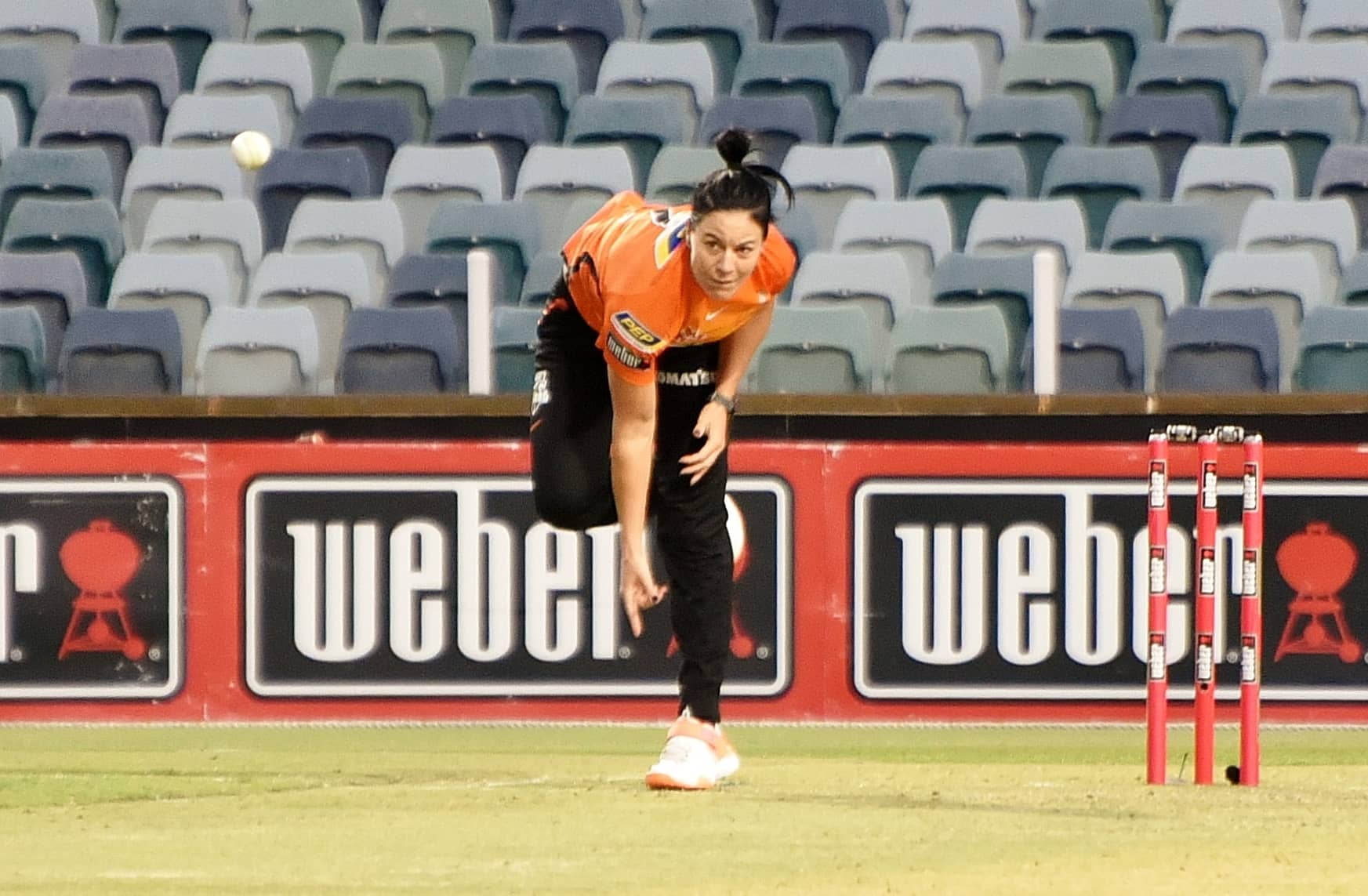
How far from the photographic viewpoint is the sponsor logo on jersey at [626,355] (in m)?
5.00

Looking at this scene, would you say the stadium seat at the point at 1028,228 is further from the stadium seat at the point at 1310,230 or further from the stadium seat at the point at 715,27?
the stadium seat at the point at 715,27

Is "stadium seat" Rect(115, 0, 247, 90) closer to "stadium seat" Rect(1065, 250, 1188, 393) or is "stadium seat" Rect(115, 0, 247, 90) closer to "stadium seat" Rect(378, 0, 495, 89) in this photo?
"stadium seat" Rect(378, 0, 495, 89)

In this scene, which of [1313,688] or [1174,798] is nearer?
[1174,798]

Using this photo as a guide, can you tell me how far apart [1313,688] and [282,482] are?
354 cm

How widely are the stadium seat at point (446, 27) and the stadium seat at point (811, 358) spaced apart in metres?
3.61

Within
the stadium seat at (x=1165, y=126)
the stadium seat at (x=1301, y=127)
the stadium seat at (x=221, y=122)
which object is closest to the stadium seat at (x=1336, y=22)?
the stadium seat at (x=1301, y=127)

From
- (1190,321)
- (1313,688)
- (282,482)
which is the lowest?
(1313,688)

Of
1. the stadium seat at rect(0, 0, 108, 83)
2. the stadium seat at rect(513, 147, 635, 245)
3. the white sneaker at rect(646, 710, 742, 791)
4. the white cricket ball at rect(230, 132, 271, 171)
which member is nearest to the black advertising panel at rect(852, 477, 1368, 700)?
the white sneaker at rect(646, 710, 742, 791)

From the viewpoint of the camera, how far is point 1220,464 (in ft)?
25.4

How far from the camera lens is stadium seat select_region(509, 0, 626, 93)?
12.4m

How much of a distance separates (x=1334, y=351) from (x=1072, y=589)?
220 cm

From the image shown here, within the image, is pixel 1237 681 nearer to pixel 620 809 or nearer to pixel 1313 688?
pixel 1313 688

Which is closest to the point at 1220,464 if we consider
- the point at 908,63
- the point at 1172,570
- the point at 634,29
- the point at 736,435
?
the point at 1172,570

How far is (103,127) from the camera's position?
11.9m
